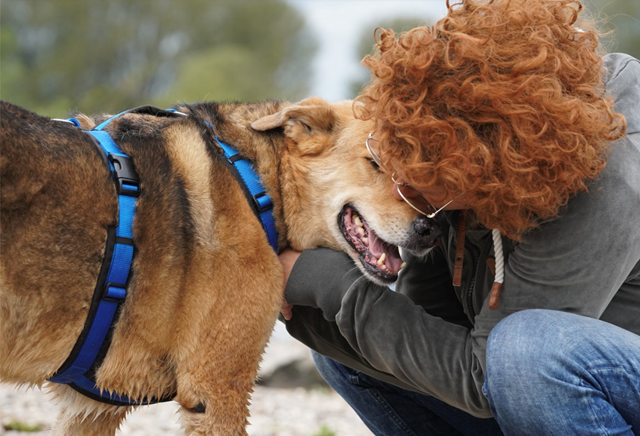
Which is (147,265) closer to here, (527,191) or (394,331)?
(394,331)

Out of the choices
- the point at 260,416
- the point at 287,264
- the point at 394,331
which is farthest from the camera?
the point at 260,416

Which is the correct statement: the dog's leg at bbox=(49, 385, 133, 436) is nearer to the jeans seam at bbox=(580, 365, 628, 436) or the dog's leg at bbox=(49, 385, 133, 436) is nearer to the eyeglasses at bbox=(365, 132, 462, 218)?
the eyeglasses at bbox=(365, 132, 462, 218)

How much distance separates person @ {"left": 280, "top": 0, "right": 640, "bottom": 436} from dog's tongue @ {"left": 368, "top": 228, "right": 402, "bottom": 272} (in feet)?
1.35

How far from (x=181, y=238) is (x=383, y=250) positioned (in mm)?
898

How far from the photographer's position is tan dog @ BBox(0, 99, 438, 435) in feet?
7.57

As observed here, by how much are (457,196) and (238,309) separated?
3.00ft

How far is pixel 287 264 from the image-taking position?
9.32 feet

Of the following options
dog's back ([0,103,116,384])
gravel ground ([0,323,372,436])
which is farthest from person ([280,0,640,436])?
gravel ground ([0,323,372,436])

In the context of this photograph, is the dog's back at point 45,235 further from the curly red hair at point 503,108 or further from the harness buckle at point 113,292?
the curly red hair at point 503,108

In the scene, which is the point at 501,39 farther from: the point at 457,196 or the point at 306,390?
the point at 306,390

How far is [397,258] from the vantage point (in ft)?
9.76

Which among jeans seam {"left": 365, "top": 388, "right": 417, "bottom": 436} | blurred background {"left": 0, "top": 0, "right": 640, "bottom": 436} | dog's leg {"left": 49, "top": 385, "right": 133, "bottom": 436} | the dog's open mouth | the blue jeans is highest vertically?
blurred background {"left": 0, "top": 0, "right": 640, "bottom": 436}

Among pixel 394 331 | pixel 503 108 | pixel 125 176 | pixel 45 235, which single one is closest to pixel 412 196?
pixel 394 331

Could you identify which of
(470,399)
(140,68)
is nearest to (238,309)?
(470,399)
